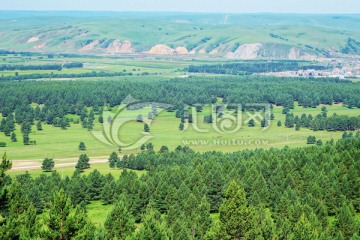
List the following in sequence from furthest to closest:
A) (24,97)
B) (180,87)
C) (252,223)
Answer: (180,87), (24,97), (252,223)

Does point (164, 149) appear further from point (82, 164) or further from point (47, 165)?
point (47, 165)

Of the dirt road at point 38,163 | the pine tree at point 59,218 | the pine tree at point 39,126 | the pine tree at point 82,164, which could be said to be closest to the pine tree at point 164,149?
the dirt road at point 38,163

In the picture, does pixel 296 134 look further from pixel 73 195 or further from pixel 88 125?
pixel 73 195

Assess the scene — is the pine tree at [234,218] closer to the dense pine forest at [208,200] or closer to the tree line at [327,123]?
the dense pine forest at [208,200]

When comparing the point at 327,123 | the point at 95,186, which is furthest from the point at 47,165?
the point at 327,123

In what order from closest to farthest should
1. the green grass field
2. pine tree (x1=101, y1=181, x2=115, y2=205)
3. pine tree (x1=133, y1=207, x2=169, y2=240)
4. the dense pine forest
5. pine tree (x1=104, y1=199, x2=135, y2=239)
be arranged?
the dense pine forest < pine tree (x1=133, y1=207, x2=169, y2=240) < pine tree (x1=104, y1=199, x2=135, y2=239) < pine tree (x1=101, y1=181, x2=115, y2=205) < the green grass field

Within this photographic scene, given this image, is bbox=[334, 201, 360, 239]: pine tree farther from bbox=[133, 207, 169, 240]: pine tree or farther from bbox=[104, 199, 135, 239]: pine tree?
bbox=[104, 199, 135, 239]: pine tree

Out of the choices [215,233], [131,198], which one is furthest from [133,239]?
[131,198]

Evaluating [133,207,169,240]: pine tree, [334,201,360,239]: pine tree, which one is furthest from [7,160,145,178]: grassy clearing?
[133,207,169,240]: pine tree
